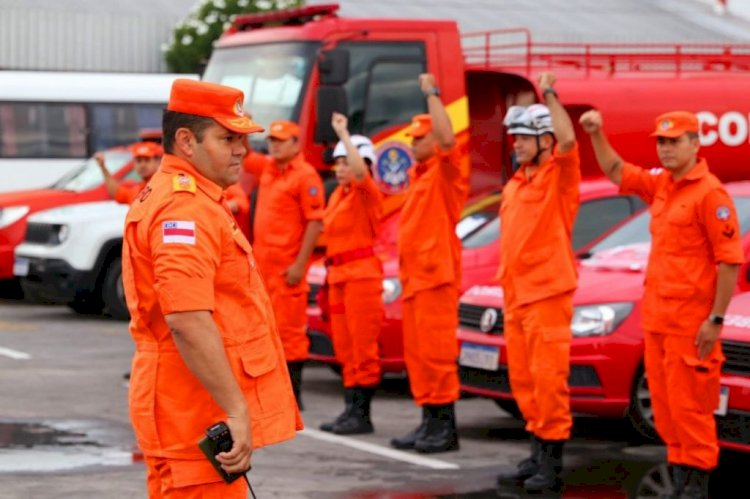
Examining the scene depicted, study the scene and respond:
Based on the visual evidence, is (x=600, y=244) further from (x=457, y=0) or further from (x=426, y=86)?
(x=457, y=0)

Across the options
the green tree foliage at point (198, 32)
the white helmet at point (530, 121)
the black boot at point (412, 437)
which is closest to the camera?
the white helmet at point (530, 121)

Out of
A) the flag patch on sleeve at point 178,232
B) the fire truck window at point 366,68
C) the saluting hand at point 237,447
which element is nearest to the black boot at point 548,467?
the saluting hand at point 237,447

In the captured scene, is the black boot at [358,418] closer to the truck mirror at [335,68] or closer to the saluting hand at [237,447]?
the truck mirror at [335,68]

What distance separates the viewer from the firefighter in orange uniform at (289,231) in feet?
35.9

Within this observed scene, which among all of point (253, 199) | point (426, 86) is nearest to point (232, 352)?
point (426, 86)

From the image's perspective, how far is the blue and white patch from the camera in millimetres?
7879

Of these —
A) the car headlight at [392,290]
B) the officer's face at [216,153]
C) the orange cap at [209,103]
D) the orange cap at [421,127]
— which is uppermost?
the orange cap at [209,103]

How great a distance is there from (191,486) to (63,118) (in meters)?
18.7

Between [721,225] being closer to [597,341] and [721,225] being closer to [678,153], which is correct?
[678,153]

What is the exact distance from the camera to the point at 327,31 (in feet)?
47.0

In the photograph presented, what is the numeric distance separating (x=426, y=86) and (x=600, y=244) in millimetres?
2297

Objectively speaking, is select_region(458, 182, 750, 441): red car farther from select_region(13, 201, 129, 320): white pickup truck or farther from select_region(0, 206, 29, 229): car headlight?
select_region(0, 206, 29, 229): car headlight

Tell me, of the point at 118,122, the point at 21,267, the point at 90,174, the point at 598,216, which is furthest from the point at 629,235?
the point at 118,122

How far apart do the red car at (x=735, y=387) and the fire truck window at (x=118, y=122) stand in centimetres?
1526
